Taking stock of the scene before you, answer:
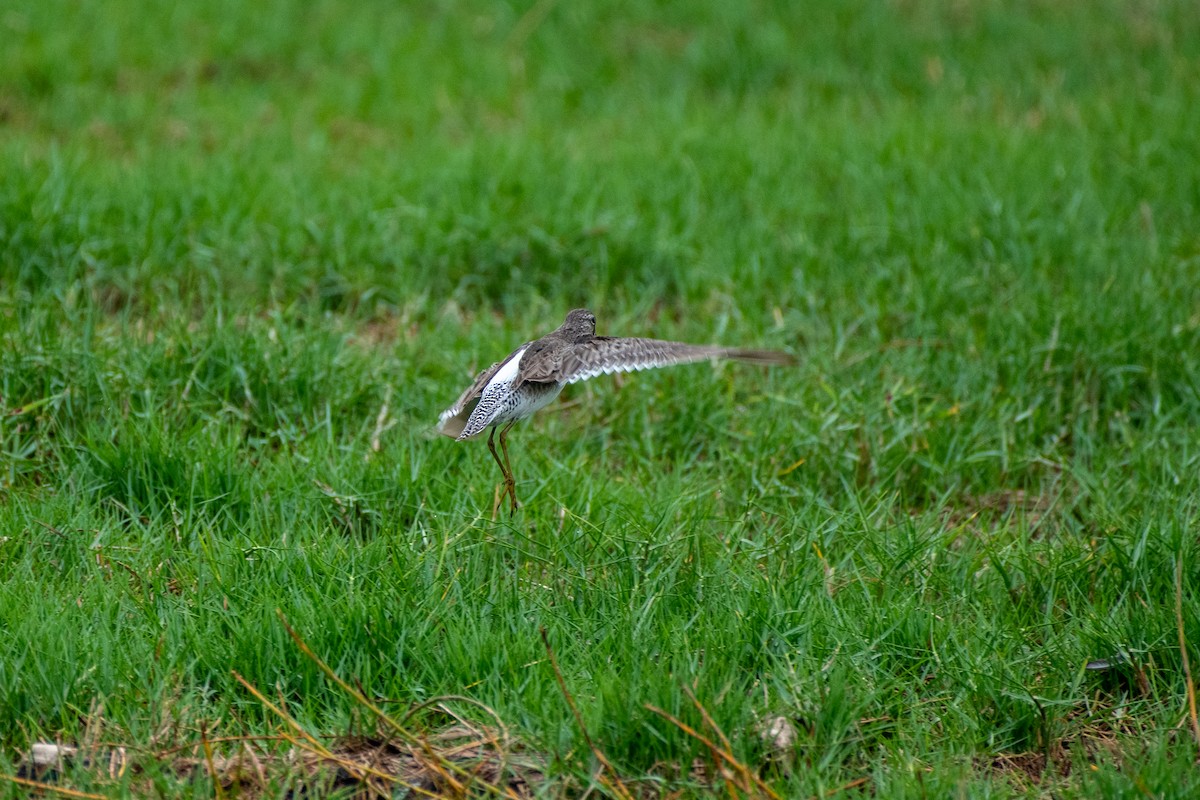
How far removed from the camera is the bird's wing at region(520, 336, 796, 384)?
3.63 metres

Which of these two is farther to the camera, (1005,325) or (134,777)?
(1005,325)

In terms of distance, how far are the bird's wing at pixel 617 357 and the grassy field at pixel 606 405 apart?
0.58 m

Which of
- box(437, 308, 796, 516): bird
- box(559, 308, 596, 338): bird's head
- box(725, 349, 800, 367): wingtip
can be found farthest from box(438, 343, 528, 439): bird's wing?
box(725, 349, 800, 367): wingtip

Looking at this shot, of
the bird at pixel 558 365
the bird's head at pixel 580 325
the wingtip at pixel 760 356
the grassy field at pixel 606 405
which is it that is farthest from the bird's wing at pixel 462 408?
the wingtip at pixel 760 356

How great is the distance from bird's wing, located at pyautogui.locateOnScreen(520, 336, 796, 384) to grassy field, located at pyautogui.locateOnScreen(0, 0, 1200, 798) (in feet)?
1.90

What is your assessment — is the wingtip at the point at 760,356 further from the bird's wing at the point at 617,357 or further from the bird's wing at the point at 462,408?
the bird's wing at the point at 462,408

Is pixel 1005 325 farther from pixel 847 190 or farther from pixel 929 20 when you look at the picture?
pixel 929 20

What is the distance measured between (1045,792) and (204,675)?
224cm

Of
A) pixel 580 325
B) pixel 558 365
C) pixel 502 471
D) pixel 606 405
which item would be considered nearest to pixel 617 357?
pixel 558 365

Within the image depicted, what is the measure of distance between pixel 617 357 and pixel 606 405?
137 cm

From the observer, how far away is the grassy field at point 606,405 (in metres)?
3.23

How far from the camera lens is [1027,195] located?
671 centimetres

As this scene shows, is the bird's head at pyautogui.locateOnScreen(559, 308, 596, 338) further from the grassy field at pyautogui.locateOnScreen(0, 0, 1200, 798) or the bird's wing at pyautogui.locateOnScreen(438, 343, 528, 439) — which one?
the grassy field at pyautogui.locateOnScreen(0, 0, 1200, 798)

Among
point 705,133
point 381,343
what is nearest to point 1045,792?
point 381,343
